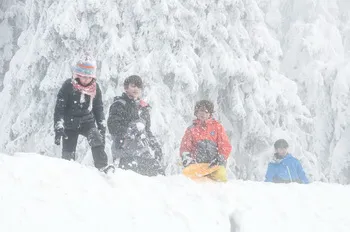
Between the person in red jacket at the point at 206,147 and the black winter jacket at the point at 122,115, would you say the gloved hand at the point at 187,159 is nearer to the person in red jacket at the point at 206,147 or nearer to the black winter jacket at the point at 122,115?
the person in red jacket at the point at 206,147

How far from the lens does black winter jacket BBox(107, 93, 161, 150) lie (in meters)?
5.36

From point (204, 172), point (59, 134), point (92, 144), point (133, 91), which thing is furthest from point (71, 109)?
point (204, 172)

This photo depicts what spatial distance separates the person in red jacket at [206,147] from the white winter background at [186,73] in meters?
4.33

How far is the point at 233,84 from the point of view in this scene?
11.3 m

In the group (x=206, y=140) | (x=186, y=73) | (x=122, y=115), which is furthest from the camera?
(x=186, y=73)

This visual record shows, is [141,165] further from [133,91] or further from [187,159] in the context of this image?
[133,91]

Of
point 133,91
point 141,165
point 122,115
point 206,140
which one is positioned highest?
point 133,91

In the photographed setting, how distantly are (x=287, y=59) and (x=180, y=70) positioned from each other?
18.4 ft

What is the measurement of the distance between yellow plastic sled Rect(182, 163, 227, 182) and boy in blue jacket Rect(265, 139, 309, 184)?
2.17 m

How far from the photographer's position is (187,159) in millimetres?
Answer: 5461

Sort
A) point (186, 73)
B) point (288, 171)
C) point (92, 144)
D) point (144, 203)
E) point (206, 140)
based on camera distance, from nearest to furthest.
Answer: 1. point (144, 203)
2. point (92, 144)
3. point (206, 140)
4. point (288, 171)
5. point (186, 73)

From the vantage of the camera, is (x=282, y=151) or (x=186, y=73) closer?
(x=282, y=151)

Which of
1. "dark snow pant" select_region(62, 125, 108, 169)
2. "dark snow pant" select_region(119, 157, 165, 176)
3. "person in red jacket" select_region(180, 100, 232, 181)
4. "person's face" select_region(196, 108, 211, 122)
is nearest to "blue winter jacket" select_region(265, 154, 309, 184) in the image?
"person in red jacket" select_region(180, 100, 232, 181)

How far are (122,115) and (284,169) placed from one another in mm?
3039
